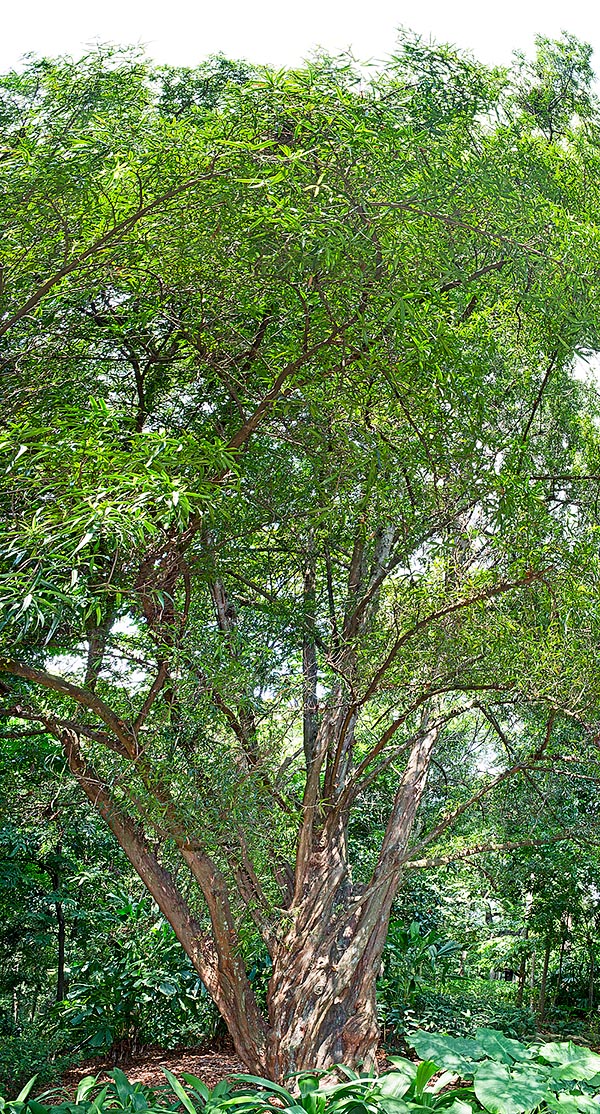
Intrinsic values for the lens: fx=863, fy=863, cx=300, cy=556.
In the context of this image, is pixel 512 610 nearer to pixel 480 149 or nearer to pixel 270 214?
pixel 480 149

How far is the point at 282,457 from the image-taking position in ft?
12.0

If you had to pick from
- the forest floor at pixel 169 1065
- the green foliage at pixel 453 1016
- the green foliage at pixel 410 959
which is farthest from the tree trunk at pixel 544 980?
the forest floor at pixel 169 1065

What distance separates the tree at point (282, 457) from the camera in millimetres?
2301

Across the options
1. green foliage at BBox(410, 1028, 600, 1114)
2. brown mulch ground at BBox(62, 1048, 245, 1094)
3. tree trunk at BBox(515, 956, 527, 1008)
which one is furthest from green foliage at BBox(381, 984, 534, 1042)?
green foliage at BBox(410, 1028, 600, 1114)

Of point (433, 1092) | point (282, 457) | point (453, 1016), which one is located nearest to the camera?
point (433, 1092)

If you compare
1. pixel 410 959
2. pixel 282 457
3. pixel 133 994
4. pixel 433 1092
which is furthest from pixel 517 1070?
pixel 410 959

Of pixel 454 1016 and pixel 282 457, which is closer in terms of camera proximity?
pixel 282 457

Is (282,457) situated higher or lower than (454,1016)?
higher

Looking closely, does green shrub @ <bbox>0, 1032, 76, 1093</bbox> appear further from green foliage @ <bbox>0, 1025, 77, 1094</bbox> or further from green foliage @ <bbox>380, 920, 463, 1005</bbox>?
green foliage @ <bbox>380, 920, 463, 1005</bbox>

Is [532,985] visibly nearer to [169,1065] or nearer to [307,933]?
[169,1065]

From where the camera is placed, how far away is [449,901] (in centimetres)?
782

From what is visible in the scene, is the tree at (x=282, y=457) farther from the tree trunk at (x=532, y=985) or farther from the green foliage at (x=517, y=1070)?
the tree trunk at (x=532, y=985)

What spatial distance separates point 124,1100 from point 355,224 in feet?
8.67

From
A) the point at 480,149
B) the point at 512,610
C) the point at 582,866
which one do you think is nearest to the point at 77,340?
the point at 480,149
